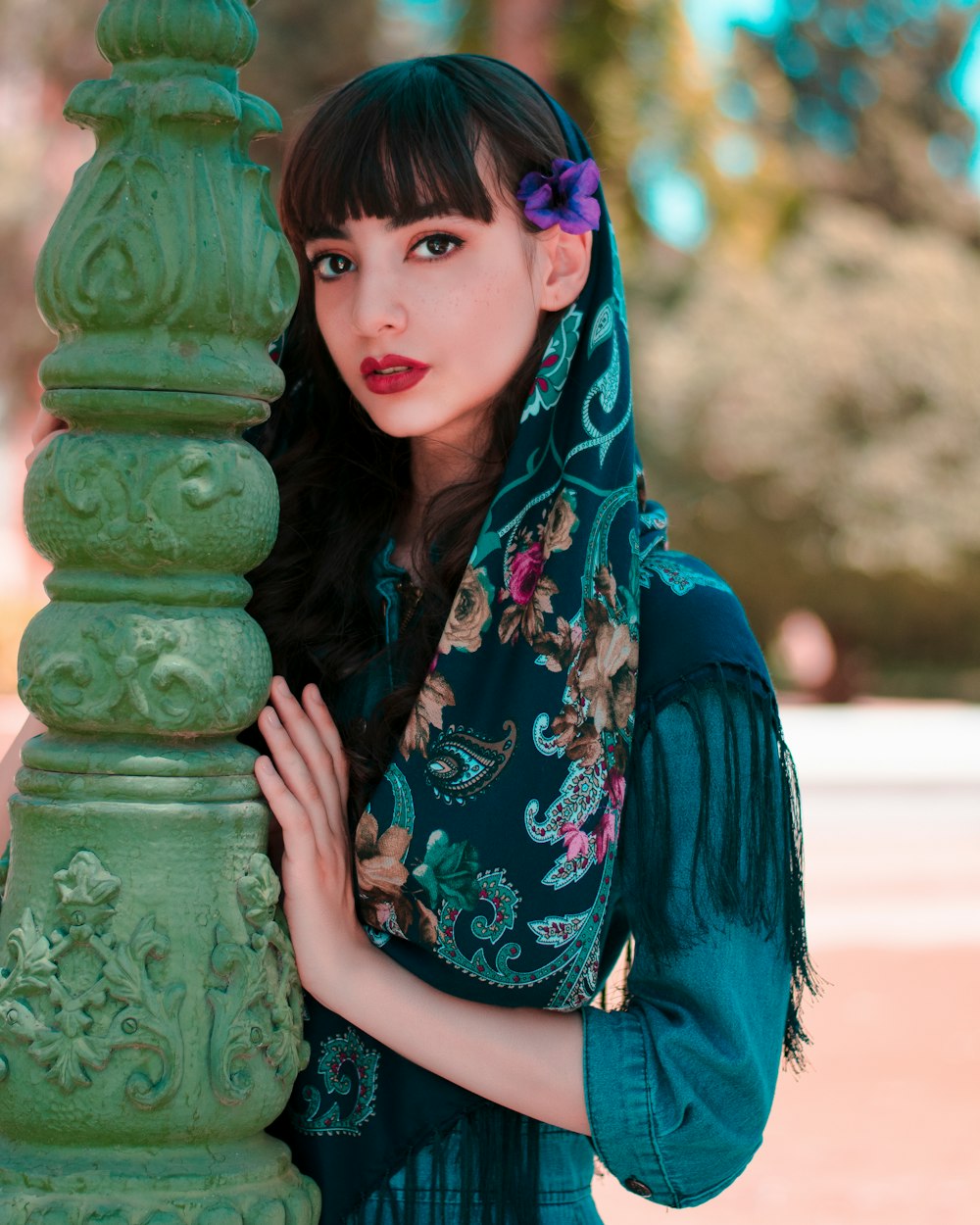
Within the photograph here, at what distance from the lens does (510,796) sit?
58.6 inches

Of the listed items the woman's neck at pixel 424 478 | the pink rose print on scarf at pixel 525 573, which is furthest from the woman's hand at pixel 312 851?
the woman's neck at pixel 424 478

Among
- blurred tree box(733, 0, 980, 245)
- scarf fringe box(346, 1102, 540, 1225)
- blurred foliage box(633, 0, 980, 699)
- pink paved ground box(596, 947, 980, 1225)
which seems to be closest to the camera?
scarf fringe box(346, 1102, 540, 1225)

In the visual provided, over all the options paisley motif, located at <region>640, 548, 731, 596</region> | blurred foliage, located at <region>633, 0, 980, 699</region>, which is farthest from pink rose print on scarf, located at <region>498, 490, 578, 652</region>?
blurred foliage, located at <region>633, 0, 980, 699</region>

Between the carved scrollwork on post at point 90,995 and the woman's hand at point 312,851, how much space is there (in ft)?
0.58

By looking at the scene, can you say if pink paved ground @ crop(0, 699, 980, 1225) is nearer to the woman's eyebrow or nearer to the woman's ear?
the woman's ear

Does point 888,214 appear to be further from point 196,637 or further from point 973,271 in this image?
point 196,637

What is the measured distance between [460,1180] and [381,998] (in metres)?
0.22

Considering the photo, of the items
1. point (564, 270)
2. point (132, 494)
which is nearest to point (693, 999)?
point (132, 494)

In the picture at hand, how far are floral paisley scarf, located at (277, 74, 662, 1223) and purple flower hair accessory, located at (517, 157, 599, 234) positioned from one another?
0.71ft

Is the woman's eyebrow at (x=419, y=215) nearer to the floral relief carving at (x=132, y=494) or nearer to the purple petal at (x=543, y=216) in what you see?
the purple petal at (x=543, y=216)

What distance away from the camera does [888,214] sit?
22156 millimetres

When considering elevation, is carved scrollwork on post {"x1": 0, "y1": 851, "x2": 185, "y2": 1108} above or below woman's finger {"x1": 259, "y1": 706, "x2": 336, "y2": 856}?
below

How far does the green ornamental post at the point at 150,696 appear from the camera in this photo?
1.29 m

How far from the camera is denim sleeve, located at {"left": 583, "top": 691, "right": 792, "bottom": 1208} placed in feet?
4.79
